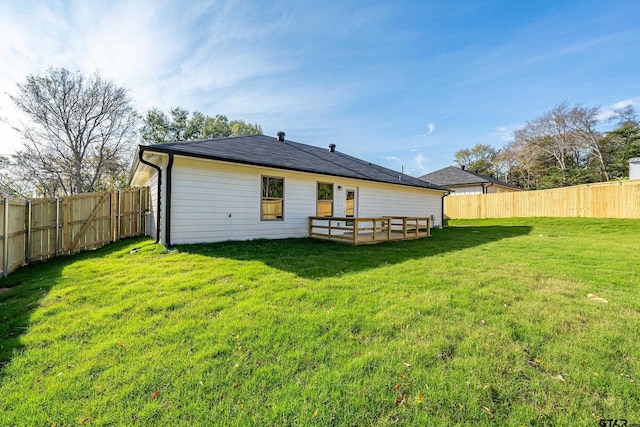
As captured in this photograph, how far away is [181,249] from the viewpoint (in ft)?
21.5

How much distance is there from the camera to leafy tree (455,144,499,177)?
36.3 metres

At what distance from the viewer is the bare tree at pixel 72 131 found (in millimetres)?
17031

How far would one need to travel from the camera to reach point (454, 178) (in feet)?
83.1

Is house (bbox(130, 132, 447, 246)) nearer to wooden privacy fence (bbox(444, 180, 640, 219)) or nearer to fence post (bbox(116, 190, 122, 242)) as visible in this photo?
fence post (bbox(116, 190, 122, 242))

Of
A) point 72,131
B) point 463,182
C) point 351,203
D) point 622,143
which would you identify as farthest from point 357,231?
point 622,143

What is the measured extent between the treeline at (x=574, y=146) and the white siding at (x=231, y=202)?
27.8 m

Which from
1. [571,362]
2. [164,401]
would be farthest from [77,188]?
[571,362]

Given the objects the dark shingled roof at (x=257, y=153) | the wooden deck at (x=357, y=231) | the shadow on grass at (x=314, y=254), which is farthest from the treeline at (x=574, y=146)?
the shadow on grass at (x=314, y=254)

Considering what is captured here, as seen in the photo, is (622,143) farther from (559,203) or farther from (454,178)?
(559,203)

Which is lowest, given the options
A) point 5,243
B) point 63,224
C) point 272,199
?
point 5,243

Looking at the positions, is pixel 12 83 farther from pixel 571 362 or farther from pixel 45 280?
pixel 571 362

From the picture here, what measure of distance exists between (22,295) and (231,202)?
4423 mm

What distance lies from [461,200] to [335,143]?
11.1 m

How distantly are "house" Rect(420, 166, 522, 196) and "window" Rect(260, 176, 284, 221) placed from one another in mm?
20050
